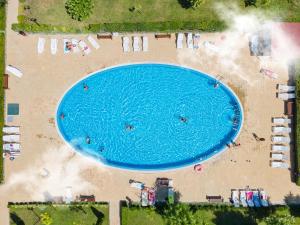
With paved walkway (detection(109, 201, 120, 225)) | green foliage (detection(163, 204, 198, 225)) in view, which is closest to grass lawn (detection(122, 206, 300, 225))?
paved walkway (detection(109, 201, 120, 225))

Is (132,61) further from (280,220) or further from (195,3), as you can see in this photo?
(280,220)

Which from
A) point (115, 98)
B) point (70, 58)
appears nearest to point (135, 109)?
point (115, 98)

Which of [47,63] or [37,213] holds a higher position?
[47,63]

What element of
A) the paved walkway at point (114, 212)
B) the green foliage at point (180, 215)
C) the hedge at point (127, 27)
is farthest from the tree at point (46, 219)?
the hedge at point (127, 27)

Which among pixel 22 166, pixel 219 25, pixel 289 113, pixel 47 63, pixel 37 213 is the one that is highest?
pixel 219 25

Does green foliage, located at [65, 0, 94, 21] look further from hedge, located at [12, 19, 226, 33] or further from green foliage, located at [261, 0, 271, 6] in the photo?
green foliage, located at [261, 0, 271, 6]

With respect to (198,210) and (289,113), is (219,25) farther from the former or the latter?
(198,210)
